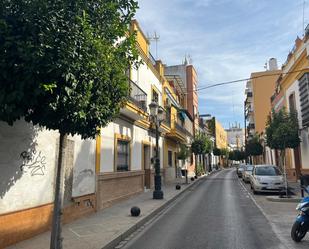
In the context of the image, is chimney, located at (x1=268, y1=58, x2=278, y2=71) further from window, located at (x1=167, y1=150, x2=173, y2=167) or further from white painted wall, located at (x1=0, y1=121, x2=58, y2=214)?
white painted wall, located at (x1=0, y1=121, x2=58, y2=214)

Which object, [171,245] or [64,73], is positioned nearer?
[64,73]

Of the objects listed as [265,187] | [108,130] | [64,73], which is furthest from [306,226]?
[265,187]

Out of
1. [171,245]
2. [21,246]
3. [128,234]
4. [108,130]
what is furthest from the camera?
[108,130]

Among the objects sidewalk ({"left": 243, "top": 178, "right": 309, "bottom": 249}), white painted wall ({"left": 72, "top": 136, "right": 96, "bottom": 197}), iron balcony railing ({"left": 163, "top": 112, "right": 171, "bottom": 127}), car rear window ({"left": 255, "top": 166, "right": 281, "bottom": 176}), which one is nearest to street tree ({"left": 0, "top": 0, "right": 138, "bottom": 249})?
white painted wall ({"left": 72, "top": 136, "right": 96, "bottom": 197})

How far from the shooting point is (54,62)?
4.68 meters

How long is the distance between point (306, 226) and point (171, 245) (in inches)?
117

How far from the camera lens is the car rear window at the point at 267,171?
18130mm

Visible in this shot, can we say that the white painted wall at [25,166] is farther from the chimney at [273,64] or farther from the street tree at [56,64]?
the chimney at [273,64]

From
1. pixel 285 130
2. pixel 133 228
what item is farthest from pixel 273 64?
pixel 133 228

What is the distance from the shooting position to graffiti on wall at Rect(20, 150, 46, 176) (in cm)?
733

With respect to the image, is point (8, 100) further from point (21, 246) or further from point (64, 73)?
point (21, 246)

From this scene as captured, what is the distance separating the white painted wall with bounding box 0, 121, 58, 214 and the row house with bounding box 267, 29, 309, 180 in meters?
16.2

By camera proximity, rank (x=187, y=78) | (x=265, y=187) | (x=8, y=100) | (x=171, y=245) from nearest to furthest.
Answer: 1. (x=8, y=100)
2. (x=171, y=245)
3. (x=265, y=187)
4. (x=187, y=78)

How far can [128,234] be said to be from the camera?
8.23m
